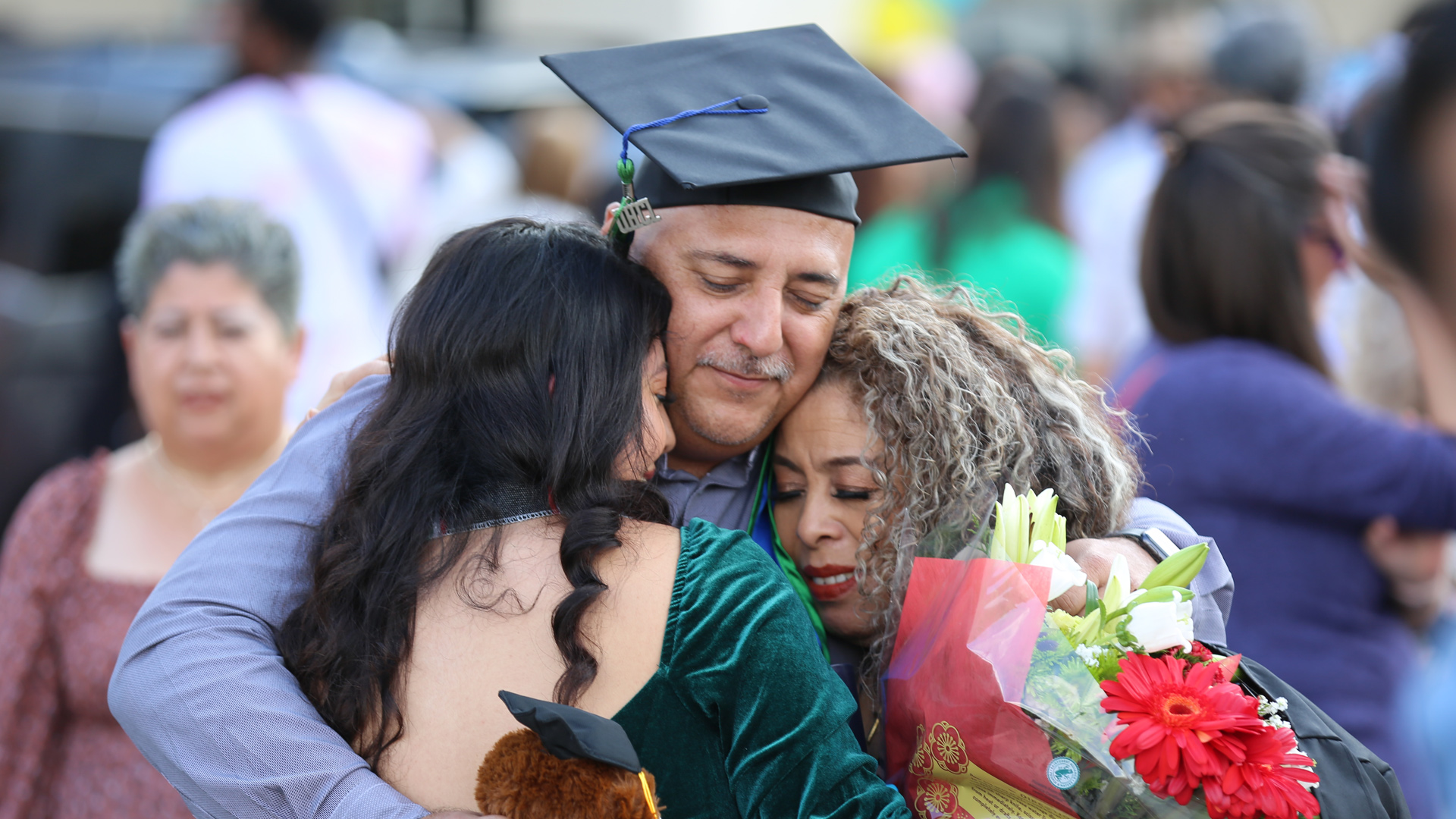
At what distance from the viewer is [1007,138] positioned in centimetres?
536

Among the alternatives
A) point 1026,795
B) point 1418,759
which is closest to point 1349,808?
point 1026,795

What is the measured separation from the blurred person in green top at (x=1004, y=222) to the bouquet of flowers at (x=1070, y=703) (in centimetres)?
303

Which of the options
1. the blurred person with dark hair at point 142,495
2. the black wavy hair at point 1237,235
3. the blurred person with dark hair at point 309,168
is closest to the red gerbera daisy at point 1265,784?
the black wavy hair at point 1237,235

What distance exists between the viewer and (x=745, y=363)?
230 cm

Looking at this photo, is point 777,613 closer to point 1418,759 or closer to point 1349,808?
point 1349,808

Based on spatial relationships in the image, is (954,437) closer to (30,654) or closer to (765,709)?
(765,709)

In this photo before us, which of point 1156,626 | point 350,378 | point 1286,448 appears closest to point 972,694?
point 1156,626

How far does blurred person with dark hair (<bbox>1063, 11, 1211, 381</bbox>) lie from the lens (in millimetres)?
5008

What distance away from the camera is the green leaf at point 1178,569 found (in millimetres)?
1883

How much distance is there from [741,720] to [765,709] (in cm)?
4

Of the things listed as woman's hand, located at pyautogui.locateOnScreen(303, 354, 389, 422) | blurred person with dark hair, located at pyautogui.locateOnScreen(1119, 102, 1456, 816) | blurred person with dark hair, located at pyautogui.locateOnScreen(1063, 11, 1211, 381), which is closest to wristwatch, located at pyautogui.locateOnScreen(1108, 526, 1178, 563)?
blurred person with dark hair, located at pyautogui.locateOnScreen(1119, 102, 1456, 816)

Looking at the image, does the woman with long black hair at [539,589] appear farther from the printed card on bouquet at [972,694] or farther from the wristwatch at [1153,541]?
the wristwatch at [1153,541]

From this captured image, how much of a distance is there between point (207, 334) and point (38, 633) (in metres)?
0.83

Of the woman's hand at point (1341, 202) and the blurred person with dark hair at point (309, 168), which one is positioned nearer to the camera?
the woman's hand at point (1341, 202)
